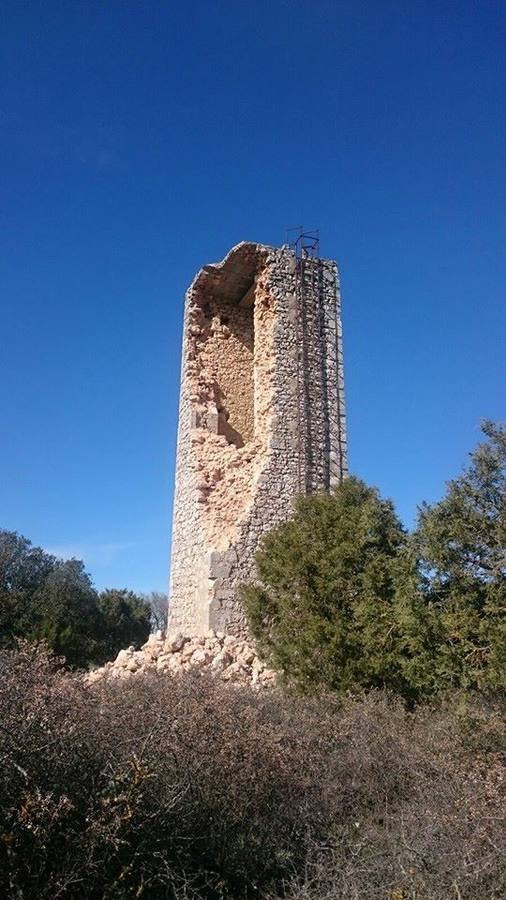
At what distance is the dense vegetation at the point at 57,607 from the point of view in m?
19.2

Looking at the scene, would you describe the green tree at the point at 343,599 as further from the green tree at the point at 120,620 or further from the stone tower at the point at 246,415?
the green tree at the point at 120,620

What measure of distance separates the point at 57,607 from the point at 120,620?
454 cm

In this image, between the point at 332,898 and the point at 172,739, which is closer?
the point at 332,898

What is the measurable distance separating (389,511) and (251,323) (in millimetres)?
6509

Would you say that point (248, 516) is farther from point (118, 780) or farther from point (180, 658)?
point (118, 780)

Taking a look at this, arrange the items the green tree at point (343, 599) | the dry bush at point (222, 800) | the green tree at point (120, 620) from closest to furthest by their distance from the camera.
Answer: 1. the dry bush at point (222, 800)
2. the green tree at point (343, 599)
3. the green tree at point (120, 620)

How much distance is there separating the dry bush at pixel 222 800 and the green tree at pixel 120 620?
18.0m

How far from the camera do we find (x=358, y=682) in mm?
7316

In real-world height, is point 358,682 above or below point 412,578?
below

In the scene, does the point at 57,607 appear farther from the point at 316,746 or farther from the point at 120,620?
the point at 316,746

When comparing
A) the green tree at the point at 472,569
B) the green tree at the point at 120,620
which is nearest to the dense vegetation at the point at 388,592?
the green tree at the point at 472,569

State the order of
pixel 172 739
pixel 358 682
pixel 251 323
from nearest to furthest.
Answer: pixel 172 739
pixel 358 682
pixel 251 323

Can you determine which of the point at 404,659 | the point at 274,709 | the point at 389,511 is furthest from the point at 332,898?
the point at 389,511

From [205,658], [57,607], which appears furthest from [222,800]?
[57,607]
